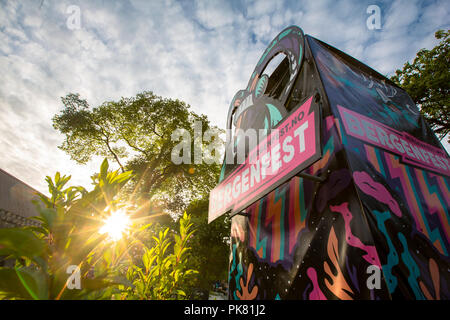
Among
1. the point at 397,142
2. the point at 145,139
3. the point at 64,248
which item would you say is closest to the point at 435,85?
the point at 397,142

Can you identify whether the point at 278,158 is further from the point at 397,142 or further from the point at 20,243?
the point at 20,243

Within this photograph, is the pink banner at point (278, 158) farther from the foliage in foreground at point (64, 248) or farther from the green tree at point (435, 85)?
the green tree at point (435, 85)

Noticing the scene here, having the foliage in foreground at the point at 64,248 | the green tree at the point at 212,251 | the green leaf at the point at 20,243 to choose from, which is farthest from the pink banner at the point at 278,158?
the green tree at the point at 212,251

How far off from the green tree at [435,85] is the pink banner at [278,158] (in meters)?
10.3

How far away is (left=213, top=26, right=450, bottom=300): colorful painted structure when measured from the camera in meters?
1.82

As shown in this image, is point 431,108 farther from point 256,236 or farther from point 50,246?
point 50,246

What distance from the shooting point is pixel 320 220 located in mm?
2285

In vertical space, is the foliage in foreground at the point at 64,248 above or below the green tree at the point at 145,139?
below

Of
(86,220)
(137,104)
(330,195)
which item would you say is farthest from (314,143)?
(137,104)

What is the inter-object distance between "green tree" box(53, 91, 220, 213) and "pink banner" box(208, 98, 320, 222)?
1281cm

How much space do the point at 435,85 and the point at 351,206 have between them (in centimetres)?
1071

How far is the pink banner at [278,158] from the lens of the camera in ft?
7.14

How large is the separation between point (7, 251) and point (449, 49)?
14263 millimetres

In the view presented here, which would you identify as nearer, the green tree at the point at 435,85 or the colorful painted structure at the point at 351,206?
the colorful painted structure at the point at 351,206
